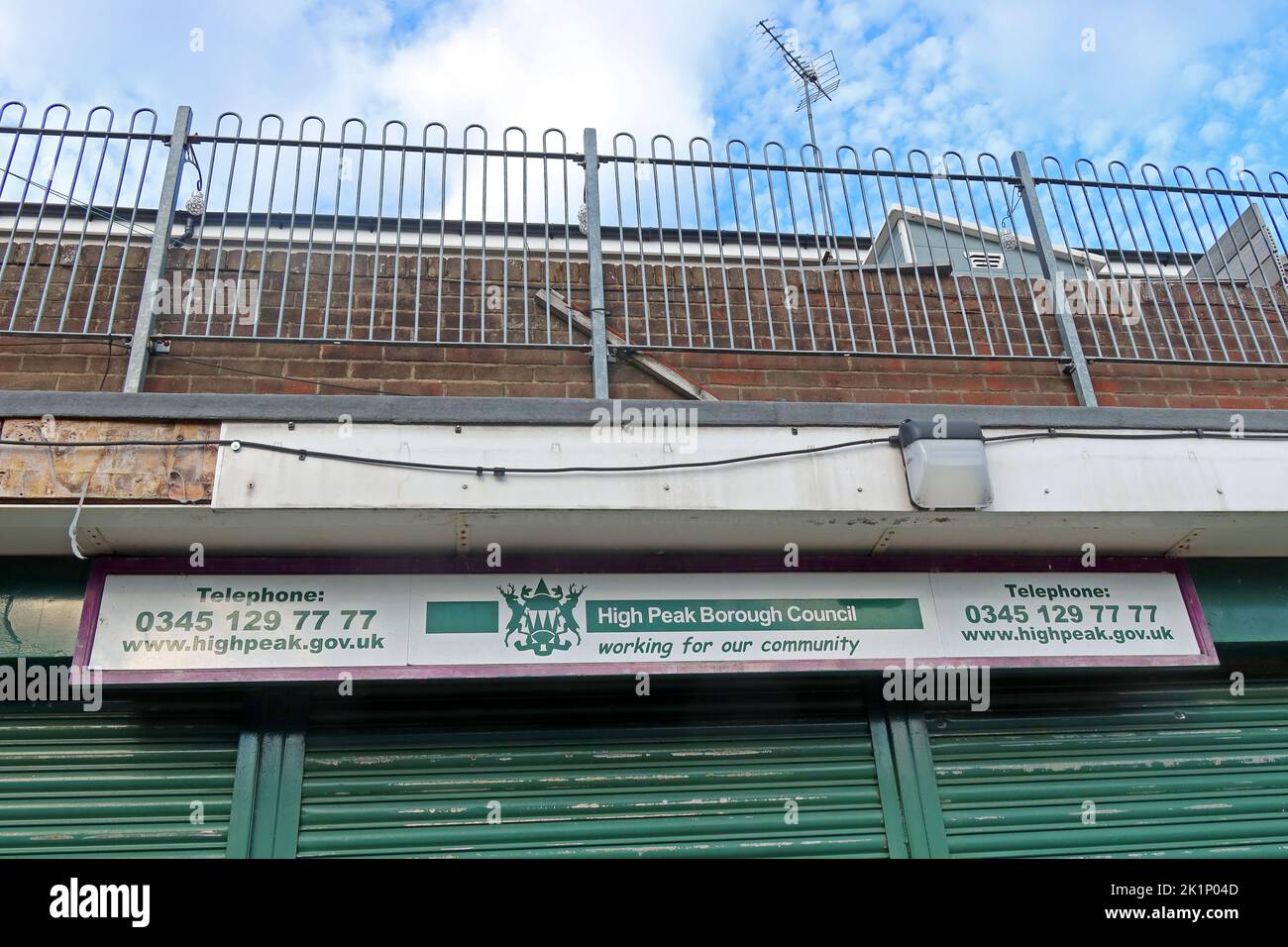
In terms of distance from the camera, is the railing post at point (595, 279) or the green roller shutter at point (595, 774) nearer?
the green roller shutter at point (595, 774)

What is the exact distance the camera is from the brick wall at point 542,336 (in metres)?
5.21

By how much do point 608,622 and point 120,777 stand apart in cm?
225

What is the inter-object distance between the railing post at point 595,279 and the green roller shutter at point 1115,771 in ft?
7.72

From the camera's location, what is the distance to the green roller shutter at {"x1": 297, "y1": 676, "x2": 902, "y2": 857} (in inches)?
182

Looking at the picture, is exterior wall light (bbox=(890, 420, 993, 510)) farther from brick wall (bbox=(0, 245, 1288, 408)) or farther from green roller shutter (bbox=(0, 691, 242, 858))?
green roller shutter (bbox=(0, 691, 242, 858))

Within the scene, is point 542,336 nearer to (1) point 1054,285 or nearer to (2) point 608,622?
(2) point 608,622

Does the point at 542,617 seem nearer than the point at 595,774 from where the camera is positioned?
Yes

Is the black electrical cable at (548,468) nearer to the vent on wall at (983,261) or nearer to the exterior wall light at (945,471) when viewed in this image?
the exterior wall light at (945,471)

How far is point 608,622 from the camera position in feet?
15.5

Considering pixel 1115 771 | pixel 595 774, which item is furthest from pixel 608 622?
pixel 1115 771

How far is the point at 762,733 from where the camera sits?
5.01 m

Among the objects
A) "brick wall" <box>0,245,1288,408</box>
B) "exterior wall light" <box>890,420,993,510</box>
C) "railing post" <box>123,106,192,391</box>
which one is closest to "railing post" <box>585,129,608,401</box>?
"brick wall" <box>0,245,1288,408</box>

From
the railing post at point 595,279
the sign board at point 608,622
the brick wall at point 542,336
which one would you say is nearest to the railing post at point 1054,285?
the brick wall at point 542,336
